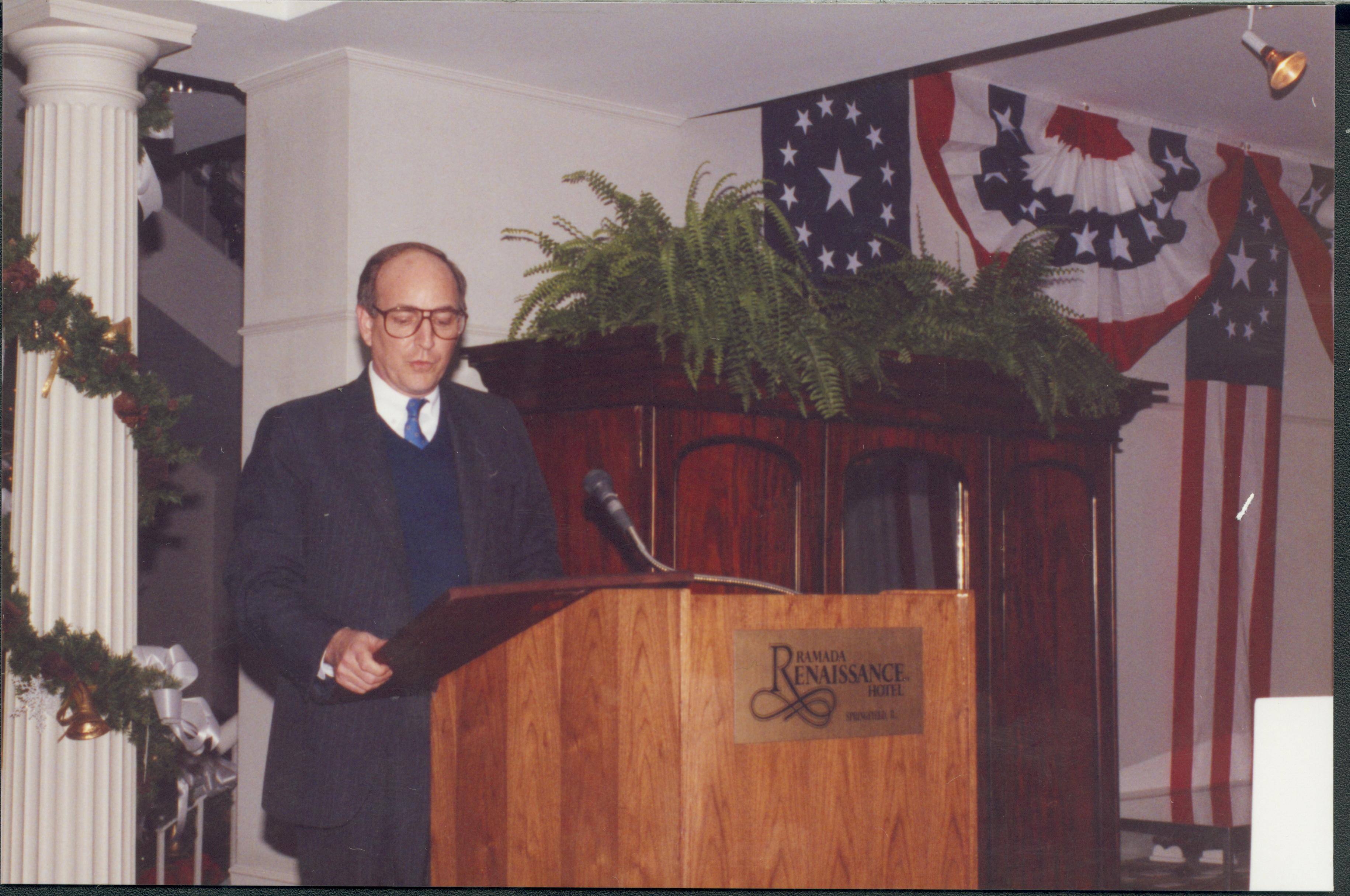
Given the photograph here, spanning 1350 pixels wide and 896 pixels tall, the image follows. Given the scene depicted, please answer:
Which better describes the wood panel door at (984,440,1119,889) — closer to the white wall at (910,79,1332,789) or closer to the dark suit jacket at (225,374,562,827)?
the white wall at (910,79,1332,789)

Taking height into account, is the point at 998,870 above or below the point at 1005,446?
below

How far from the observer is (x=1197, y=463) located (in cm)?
589

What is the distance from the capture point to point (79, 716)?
351cm

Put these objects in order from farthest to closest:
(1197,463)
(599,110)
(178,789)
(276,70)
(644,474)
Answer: (1197,463)
(599,110)
(276,70)
(178,789)
(644,474)

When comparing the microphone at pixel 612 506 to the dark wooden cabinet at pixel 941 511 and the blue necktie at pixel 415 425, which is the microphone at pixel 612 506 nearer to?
the blue necktie at pixel 415 425

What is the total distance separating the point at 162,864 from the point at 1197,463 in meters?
4.36

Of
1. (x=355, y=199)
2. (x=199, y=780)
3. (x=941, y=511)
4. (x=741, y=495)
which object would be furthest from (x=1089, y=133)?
(x=199, y=780)

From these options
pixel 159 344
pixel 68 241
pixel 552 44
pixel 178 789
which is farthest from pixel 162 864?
pixel 552 44

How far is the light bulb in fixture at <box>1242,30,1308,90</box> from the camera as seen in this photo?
154 inches

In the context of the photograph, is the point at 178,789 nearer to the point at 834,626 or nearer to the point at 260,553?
the point at 260,553

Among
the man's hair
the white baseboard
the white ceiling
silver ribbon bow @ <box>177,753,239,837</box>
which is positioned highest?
the white ceiling

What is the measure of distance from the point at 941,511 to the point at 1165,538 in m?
2.02

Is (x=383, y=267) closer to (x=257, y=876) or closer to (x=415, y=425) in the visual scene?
(x=415, y=425)

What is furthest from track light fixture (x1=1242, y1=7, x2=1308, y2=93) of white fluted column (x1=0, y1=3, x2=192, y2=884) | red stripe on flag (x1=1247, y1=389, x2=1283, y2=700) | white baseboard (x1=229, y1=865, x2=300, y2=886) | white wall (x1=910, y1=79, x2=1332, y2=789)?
white baseboard (x1=229, y1=865, x2=300, y2=886)
